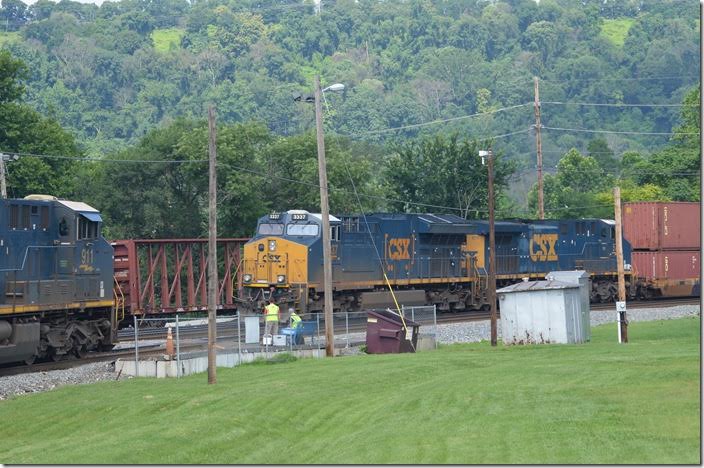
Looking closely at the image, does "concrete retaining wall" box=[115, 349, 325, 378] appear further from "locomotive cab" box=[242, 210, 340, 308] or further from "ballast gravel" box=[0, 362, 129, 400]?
"locomotive cab" box=[242, 210, 340, 308]

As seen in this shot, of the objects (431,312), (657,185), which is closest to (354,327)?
(431,312)

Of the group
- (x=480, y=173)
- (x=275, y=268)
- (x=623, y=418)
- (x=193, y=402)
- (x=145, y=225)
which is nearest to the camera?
(x=623, y=418)

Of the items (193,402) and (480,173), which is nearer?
(193,402)

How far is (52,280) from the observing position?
2834 centimetres

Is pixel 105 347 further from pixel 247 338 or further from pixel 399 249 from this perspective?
pixel 399 249

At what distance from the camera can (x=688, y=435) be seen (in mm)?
14055

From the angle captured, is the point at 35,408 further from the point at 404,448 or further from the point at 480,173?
the point at 480,173

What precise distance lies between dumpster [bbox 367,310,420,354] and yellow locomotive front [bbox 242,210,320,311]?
7.54m

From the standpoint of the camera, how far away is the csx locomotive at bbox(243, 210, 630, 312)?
3962 cm

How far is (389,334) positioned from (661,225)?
82.3 feet

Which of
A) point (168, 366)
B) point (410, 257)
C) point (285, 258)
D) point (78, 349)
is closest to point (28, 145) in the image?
point (285, 258)

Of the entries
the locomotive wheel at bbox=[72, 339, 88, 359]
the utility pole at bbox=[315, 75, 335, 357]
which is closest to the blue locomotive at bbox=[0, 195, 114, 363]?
the locomotive wheel at bbox=[72, 339, 88, 359]

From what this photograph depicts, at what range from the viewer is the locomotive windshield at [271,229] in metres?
40.3

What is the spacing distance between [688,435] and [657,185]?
7134cm
